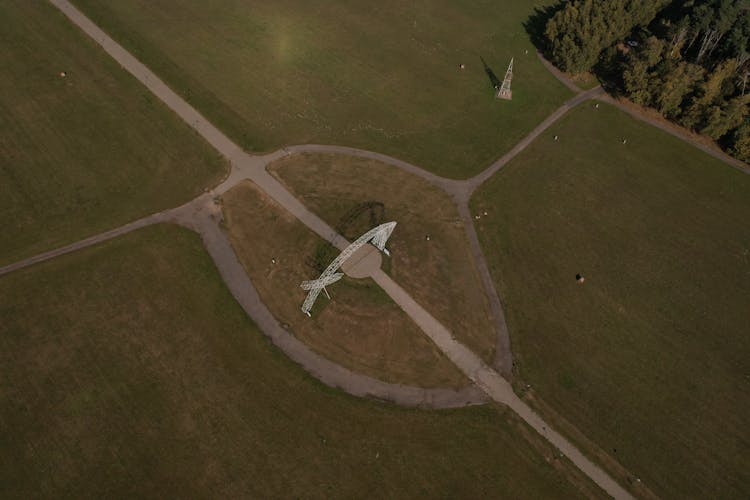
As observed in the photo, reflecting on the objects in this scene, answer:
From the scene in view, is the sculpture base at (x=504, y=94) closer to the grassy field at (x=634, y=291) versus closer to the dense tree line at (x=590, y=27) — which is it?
the grassy field at (x=634, y=291)

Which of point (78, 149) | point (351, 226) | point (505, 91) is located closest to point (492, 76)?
point (505, 91)

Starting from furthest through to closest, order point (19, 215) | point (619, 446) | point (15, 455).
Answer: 1. point (19, 215)
2. point (619, 446)
3. point (15, 455)

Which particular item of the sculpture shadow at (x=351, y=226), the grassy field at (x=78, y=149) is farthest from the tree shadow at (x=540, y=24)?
the grassy field at (x=78, y=149)

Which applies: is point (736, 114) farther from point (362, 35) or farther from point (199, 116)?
point (199, 116)

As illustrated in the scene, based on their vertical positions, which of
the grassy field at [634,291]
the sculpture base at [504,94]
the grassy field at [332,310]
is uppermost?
the sculpture base at [504,94]

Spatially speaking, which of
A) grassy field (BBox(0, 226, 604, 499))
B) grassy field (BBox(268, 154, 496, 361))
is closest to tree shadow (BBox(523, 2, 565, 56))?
grassy field (BBox(268, 154, 496, 361))

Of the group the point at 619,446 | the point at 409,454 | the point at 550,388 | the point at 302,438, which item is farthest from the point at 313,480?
the point at 619,446
